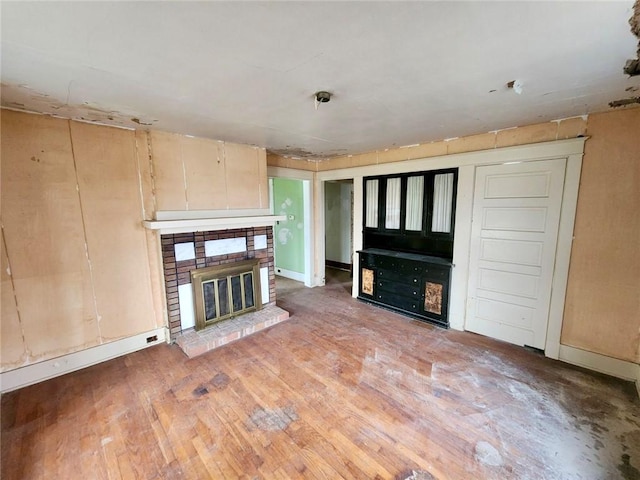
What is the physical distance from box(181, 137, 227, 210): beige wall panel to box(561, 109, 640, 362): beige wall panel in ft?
13.3

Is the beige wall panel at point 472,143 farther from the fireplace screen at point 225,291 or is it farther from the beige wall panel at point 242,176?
the fireplace screen at point 225,291

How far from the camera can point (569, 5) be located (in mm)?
1136

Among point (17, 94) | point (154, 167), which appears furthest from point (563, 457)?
point (17, 94)

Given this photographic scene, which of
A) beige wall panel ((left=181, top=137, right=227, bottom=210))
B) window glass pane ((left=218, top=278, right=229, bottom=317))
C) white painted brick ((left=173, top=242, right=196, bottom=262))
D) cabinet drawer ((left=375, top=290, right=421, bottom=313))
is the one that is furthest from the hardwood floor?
beige wall panel ((left=181, top=137, right=227, bottom=210))

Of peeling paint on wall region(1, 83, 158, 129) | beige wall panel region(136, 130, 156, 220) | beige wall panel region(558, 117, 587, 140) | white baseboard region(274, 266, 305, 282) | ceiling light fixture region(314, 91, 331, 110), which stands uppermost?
peeling paint on wall region(1, 83, 158, 129)

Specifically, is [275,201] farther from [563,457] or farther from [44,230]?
[563,457]

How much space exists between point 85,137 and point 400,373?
394 centimetres

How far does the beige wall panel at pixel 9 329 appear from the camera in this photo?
233 centimetres

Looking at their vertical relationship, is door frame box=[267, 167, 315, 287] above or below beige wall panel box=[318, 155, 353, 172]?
below

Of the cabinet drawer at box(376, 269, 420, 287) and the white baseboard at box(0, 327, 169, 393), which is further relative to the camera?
the cabinet drawer at box(376, 269, 420, 287)

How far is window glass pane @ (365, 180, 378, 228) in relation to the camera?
4.39 m

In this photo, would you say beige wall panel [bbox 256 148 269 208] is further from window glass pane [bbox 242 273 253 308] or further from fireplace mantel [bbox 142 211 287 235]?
window glass pane [bbox 242 273 253 308]

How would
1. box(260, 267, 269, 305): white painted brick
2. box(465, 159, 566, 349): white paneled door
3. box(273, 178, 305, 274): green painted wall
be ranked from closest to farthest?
1. box(465, 159, 566, 349): white paneled door
2. box(260, 267, 269, 305): white painted brick
3. box(273, 178, 305, 274): green painted wall

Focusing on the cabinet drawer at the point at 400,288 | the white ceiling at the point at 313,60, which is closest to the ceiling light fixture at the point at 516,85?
the white ceiling at the point at 313,60
